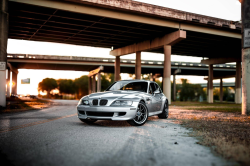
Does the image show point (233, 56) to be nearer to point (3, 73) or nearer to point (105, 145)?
point (3, 73)

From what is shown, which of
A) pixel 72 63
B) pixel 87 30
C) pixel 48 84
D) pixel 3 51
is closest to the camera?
pixel 3 51

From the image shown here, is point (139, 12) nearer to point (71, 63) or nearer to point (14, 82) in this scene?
point (71, 63)

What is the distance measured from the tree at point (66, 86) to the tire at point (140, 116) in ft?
345

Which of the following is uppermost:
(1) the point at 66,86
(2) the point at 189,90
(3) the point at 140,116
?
(1) the point at 66,86

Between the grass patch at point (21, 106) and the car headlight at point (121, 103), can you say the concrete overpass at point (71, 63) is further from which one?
the car headlight at point (121, 103)

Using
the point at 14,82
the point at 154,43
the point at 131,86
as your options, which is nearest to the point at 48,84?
the point at 14,82

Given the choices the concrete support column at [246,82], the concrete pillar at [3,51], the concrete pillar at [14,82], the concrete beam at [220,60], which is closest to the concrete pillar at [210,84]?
the concrete beam at [220,60]

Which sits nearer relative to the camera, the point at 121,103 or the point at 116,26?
the point at 121,103

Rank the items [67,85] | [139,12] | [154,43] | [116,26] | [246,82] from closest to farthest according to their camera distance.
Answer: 1. [246,82]
2. [139,12]
3. [116,26]
4. [154,43]
5. [67,85]

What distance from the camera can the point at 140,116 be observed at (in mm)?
8141

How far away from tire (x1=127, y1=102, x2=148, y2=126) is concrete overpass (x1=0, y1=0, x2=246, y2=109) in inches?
487

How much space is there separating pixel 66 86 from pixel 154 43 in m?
86.0

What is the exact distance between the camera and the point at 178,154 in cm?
432

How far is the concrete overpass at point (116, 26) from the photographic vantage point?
22.2 metres
